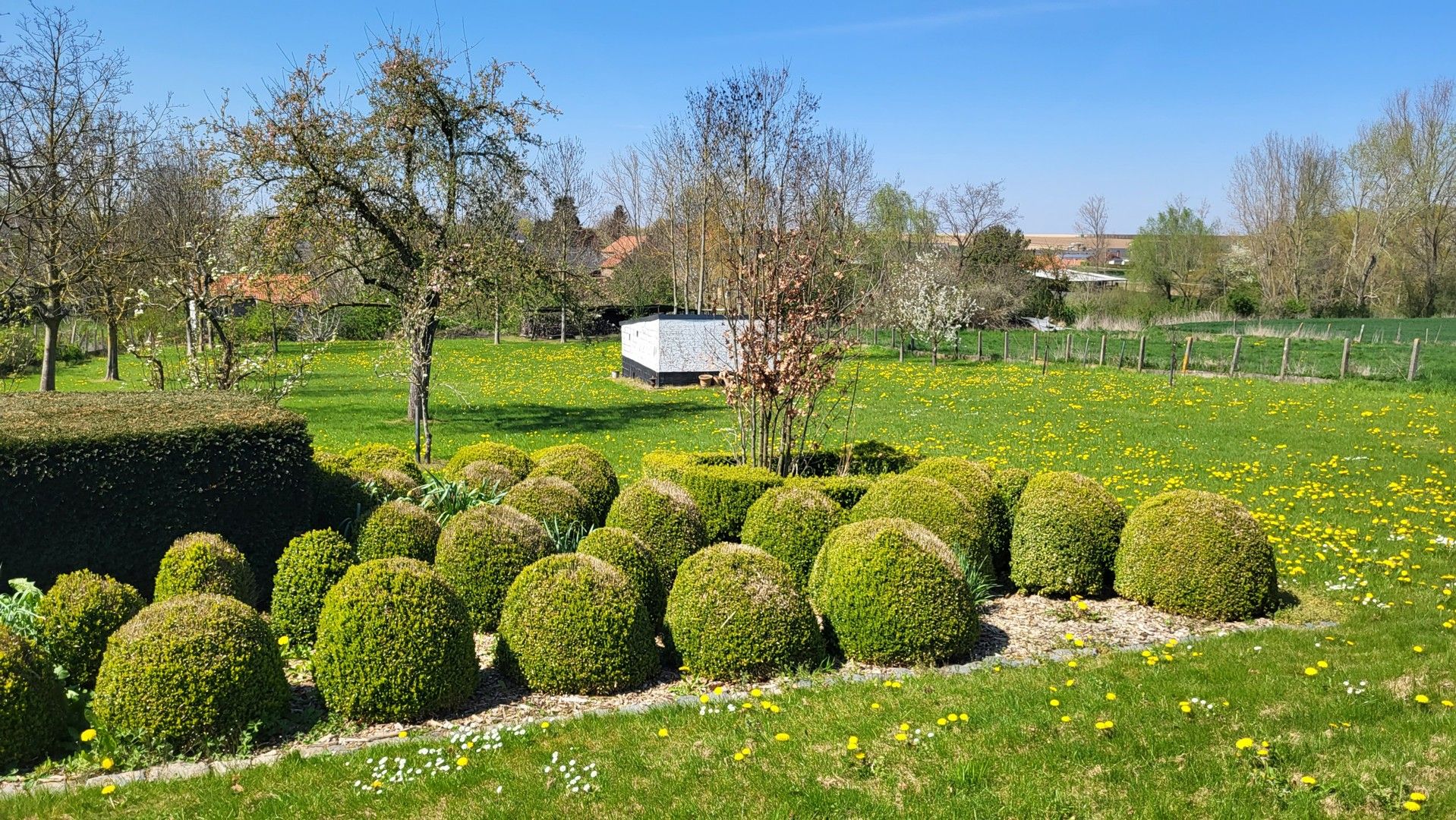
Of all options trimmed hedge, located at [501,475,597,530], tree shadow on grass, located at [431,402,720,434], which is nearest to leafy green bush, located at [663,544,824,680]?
trimmed hedge, located at [501,475,597,530]

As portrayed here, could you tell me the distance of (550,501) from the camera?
261 inches

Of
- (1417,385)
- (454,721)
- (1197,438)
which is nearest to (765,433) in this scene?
(454,721)

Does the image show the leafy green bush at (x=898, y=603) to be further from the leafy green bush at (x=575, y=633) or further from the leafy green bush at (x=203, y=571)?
the leafy green bush at (x=203, y=571)

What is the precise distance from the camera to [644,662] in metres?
4.76

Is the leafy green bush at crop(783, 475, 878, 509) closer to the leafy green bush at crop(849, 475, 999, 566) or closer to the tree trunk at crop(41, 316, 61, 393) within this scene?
the leafy green bush at crop(849, 475, 999, 566)

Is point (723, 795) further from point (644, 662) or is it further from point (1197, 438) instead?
point (1197, 438)

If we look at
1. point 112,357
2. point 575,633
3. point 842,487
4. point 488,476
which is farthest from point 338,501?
point 112,357

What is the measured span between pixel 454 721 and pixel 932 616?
2539 millimetres

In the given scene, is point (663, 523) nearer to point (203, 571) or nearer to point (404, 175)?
point (203, 571)

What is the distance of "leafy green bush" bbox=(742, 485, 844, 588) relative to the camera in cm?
621

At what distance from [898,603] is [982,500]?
2.01 metres

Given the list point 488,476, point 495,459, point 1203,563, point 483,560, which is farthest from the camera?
point 495,459

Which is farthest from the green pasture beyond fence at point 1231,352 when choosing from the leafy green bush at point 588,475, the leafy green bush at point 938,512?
the leafy green bush at point 588,475

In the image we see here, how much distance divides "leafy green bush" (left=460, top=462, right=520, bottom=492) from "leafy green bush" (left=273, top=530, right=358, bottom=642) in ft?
7.48
